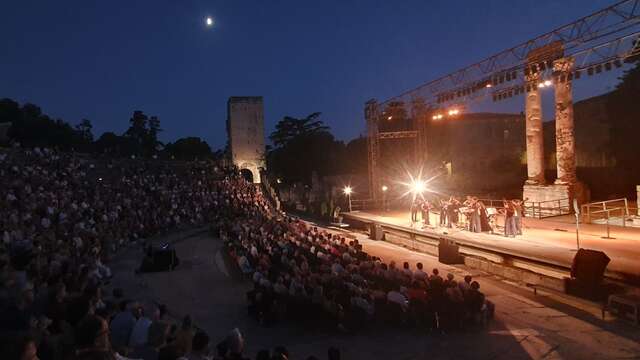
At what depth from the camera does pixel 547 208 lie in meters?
22.4

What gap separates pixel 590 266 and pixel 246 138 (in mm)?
44620

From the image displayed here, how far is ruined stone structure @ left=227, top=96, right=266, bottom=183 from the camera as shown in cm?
5256

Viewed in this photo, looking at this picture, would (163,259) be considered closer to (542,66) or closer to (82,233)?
(82,233)

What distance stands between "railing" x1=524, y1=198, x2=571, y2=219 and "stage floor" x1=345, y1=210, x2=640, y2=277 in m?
0.81

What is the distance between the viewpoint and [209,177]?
32906 mm

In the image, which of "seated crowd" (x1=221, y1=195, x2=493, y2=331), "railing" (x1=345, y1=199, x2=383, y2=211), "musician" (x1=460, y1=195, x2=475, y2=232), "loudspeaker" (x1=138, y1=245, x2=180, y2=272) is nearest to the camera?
"seated crowd" (x1=221, y1=195, x2=493, y2=331)

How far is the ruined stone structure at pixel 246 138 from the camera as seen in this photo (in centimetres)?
5256

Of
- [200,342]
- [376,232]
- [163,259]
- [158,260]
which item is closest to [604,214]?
[376,232]

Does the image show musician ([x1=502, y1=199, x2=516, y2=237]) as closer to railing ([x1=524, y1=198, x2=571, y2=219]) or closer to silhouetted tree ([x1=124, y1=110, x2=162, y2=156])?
railing ([x1=524, y1=198, x2=571, y2=219])

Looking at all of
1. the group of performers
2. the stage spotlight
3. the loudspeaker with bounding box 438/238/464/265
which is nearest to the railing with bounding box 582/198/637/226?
the group of performers

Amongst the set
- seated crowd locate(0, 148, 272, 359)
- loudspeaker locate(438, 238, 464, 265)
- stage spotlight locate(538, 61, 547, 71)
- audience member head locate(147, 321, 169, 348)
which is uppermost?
stage spotlight locate(538, 61, 547, 71)

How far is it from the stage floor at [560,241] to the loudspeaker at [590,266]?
1030 mm

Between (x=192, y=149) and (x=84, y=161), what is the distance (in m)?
44.0

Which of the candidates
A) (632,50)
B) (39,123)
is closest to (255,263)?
(632,50)
